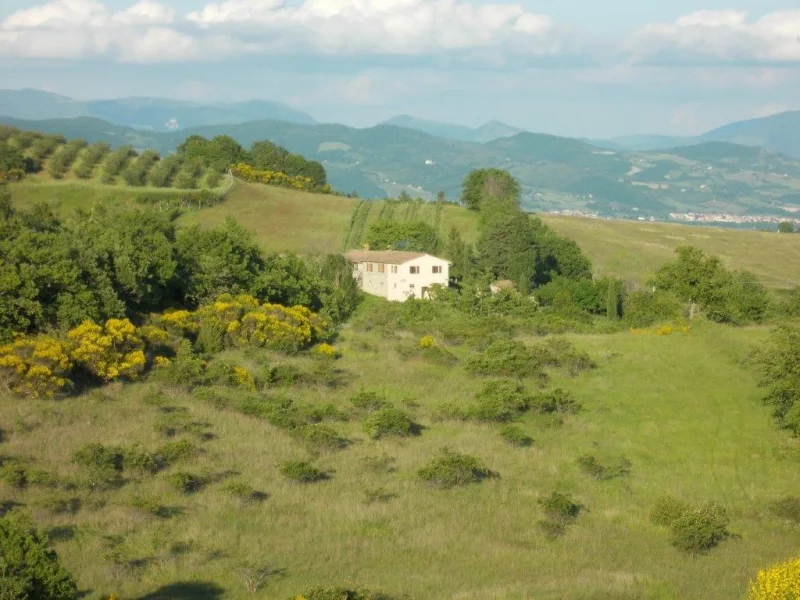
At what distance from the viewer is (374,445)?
2902 cm

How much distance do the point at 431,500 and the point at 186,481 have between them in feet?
20.8

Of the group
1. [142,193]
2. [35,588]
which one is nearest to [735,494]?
[35,588]

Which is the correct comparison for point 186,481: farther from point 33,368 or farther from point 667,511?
point 667,511

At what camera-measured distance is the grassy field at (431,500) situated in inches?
760

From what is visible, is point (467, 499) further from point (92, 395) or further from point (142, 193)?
point (142, 193)

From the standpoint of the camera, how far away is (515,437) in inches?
1172

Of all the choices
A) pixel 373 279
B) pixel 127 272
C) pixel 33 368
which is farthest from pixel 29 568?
pixel 373 279

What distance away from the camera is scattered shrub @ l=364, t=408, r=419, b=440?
29688mm

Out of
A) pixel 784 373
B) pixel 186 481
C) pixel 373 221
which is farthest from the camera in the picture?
pixel 373 221

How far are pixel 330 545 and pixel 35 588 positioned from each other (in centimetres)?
790

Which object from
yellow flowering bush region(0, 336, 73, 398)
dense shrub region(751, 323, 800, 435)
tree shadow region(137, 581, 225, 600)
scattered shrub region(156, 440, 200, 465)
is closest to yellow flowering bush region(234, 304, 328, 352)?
→ yellow flowering bush region(0, 336, 73, 398)

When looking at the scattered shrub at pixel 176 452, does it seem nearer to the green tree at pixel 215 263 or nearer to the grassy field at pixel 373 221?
the green tree at pixel 215 263

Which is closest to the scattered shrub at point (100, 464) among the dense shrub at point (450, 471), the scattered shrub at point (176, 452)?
the scattered shrub at point (176, 452)

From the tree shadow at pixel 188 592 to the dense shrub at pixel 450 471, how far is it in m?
8.55
